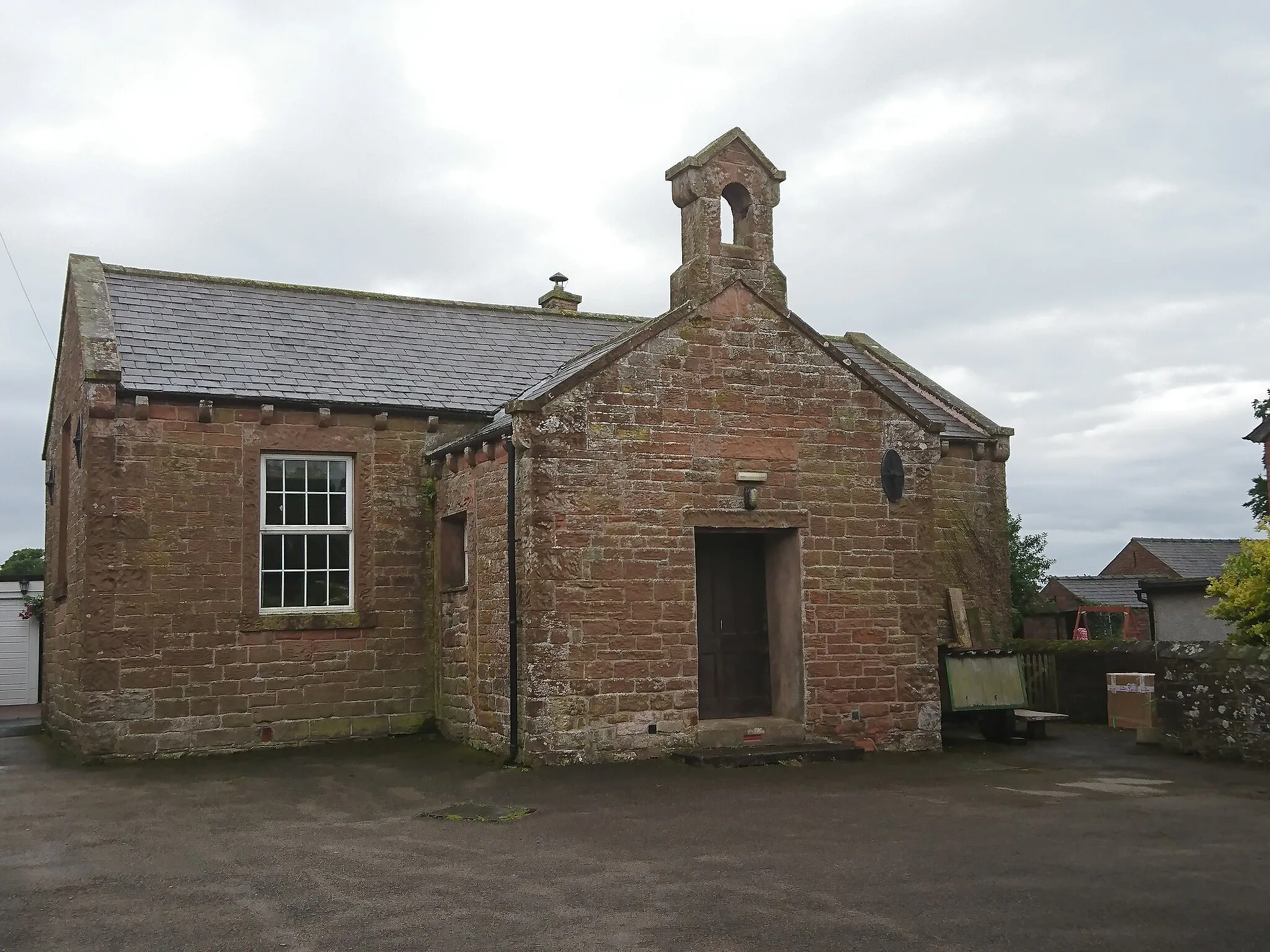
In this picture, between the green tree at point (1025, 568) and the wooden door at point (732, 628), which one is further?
the green tree at point (1025, 568)

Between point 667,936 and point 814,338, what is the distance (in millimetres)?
9186

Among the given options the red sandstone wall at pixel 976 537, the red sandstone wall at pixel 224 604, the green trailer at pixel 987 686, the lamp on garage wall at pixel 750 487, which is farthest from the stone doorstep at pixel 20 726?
the red sandstone wall at pixel 976 537

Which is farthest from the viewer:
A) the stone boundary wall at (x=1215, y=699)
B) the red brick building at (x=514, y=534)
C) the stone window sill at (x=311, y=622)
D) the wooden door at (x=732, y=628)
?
the stone window sill at (x=311, y=622)

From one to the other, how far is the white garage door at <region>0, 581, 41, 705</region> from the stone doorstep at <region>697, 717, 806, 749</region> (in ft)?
61.9

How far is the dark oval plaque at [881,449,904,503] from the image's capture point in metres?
14.0

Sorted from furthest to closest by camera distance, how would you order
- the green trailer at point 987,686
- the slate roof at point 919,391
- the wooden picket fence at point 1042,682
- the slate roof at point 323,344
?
the slate roof at point 919,391 < the wooden picket fence at point 1042,682 < the slate roof at point 323,344 < the green trailer at point 987,686

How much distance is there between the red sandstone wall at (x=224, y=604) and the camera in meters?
13.7

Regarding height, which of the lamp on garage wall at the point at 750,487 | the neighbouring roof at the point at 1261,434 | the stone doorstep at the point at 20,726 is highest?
the neighbouring roof at the point at 1261,434

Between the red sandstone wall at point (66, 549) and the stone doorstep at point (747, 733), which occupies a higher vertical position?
the red sandstone wall at point (66, 549)

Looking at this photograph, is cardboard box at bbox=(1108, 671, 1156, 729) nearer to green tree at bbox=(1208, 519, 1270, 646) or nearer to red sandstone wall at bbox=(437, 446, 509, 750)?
green tree at bbox=(1208, 519, 1270, 646)

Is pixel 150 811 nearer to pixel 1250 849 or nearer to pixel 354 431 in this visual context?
pixel 354 431

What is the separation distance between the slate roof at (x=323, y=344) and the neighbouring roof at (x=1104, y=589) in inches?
1202

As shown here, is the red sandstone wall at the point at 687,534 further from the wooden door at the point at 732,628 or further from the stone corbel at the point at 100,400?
the stone corbel at the point at 100,400

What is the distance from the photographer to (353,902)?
6711 millimetres
